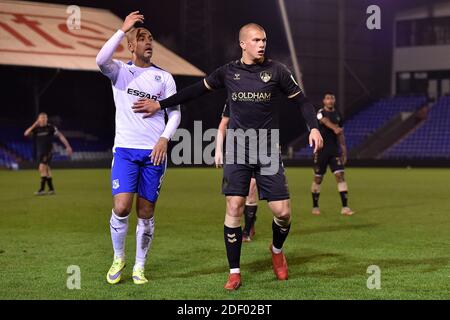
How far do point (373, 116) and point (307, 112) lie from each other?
3988cm

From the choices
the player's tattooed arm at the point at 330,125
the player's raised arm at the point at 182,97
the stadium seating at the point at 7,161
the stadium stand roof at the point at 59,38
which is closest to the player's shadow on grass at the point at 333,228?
the player's tattooed arm at the point at 330,125

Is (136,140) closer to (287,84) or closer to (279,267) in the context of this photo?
(287,84)

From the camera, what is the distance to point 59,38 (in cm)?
3659

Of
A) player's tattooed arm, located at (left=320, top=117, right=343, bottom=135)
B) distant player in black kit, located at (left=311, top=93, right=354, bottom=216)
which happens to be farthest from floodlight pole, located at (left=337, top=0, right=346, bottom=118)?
player's tattooed arm, located at (left=320, top=117, right=343, bottom=135)

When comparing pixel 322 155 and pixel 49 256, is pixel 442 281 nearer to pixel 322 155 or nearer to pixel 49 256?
pixel 49 256

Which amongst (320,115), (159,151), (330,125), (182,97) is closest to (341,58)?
(330,125)

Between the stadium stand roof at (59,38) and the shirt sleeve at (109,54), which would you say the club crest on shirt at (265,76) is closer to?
the shirt sleeve at (109,54)

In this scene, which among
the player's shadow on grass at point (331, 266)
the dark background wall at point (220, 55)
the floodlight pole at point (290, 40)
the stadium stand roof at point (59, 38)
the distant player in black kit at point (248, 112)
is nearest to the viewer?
the distant player in black kit at point (248, 112)

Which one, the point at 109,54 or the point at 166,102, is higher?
the point at 109,54

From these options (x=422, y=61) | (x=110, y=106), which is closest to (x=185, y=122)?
(x=110, y=106)

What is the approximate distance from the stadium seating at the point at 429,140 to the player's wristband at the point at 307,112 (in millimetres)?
32427

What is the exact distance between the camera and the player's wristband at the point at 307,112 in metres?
6.80

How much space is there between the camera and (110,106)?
141 ft

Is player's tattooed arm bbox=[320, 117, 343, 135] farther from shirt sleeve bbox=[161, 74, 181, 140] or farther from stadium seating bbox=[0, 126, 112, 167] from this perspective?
stadium seating bbox=[0, 126, 112, 167]
